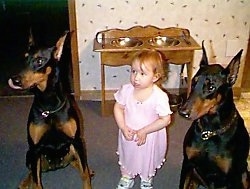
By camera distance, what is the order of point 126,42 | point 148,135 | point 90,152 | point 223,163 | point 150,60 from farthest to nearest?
point 126,42 < point 90,152 < point 148,135 < point 150,60 < point 223,163

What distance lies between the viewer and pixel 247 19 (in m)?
3.17

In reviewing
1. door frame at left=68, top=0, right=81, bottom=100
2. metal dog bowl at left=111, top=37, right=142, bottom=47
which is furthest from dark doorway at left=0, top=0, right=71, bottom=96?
metal dog bowl at left=111, top=37, right=142, bottom=47

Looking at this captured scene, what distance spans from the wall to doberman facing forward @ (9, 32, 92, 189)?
4.14ft

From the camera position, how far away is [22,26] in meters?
3.68

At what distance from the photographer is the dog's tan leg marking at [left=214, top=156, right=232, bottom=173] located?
1.74 metres

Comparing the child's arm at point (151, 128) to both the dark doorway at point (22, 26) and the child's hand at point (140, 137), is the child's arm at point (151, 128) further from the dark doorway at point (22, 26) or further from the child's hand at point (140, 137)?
the dark doorway at point (22, 26)

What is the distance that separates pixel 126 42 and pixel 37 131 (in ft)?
4.22

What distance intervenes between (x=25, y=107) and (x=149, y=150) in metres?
1.48

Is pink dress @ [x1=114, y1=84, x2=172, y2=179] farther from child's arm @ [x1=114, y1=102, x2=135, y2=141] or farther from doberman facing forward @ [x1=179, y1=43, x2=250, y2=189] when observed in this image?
doberman facing forward @ [x1=179, y1=43, x2=250, y2=189]

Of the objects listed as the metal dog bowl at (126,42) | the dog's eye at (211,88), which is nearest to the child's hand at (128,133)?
the dog's eye at (211,88)

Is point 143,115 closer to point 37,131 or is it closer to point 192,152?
point 192,152

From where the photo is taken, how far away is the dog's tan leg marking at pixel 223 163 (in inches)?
68.3

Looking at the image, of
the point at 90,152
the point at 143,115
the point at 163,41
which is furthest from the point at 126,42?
the point at 143,115

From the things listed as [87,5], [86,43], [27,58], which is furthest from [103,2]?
[27,58]
